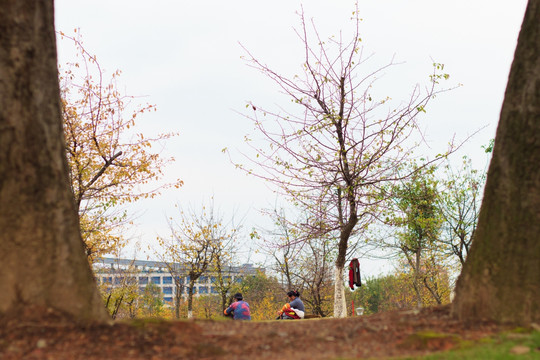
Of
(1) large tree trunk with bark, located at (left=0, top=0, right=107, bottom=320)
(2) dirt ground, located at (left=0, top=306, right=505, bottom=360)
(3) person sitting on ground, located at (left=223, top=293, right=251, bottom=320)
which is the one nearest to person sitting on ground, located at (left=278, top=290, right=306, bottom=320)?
(3) person sitting on ground, located at (left=223, top=293, right=251, bottom=320)

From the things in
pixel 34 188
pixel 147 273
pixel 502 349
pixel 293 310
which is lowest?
pixel 147 273

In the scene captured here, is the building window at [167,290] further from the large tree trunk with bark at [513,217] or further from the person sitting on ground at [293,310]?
the large tree trunk with bark at [513,217]

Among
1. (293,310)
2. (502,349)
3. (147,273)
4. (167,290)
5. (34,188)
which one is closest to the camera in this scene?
(502,349)

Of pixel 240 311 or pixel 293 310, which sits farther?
pixel 293 310

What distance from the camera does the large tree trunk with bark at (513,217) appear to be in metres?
5.41

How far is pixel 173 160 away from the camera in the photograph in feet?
62.3

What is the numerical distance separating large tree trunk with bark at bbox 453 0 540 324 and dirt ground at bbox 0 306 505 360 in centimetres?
30

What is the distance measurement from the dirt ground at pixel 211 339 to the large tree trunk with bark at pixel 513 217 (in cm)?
30

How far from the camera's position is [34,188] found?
5.05m

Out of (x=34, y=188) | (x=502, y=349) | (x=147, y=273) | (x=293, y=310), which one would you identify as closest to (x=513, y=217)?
(x=502, y=349)

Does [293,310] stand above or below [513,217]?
below

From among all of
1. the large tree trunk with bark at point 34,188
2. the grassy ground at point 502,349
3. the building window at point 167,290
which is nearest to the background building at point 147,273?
the large tree trunk with bark at point 34,188

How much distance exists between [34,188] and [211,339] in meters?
2.47

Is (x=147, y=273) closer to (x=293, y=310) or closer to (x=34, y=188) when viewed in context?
(x=293, y=310)
